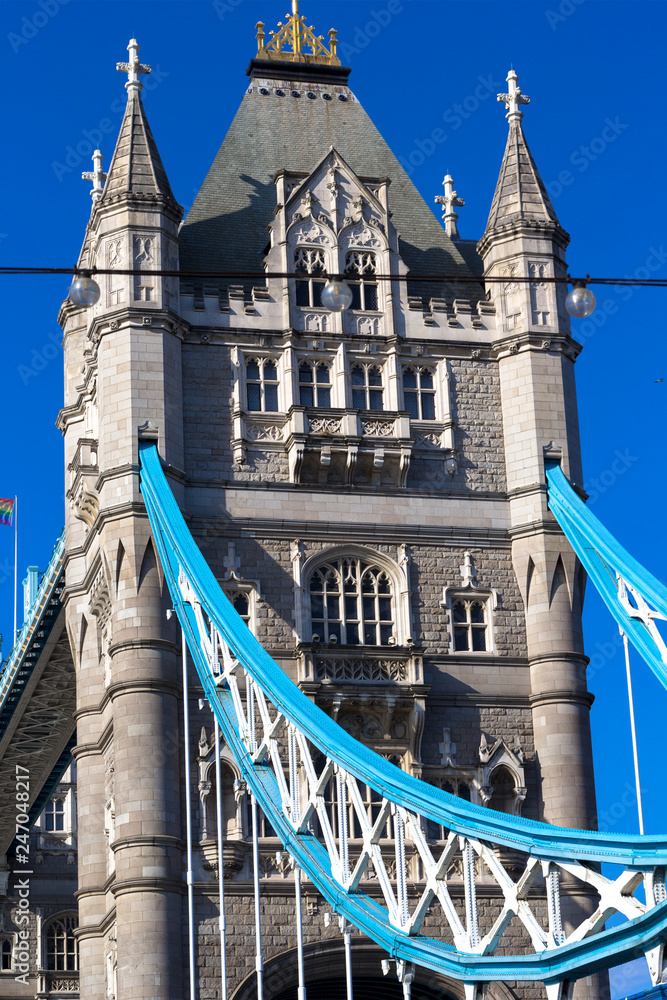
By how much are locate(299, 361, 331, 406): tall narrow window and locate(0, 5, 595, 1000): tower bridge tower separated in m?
0.06

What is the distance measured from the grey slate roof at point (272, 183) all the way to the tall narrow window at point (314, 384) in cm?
368

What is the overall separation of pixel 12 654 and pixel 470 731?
18.8 m

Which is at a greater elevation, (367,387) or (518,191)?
(518,191)

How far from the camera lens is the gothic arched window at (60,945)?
7300 centimetres

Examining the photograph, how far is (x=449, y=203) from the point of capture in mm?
57875

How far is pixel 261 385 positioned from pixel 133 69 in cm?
878

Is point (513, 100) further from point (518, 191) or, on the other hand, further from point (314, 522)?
point (314, 522)

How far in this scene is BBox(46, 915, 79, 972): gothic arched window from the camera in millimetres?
73000

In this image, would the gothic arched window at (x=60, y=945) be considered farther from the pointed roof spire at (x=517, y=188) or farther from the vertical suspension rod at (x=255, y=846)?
the pointed roof spire at (x=517, y=188)

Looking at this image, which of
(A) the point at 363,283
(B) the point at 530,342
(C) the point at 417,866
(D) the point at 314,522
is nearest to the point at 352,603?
(D) the point at 314,522

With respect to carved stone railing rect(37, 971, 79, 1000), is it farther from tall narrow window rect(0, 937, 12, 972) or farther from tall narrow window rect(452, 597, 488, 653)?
tall narrow window rect(452, 597, 488, 653)

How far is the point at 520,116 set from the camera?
51688 millimetres

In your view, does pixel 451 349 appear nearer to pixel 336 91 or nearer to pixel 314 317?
pixel 314 317
